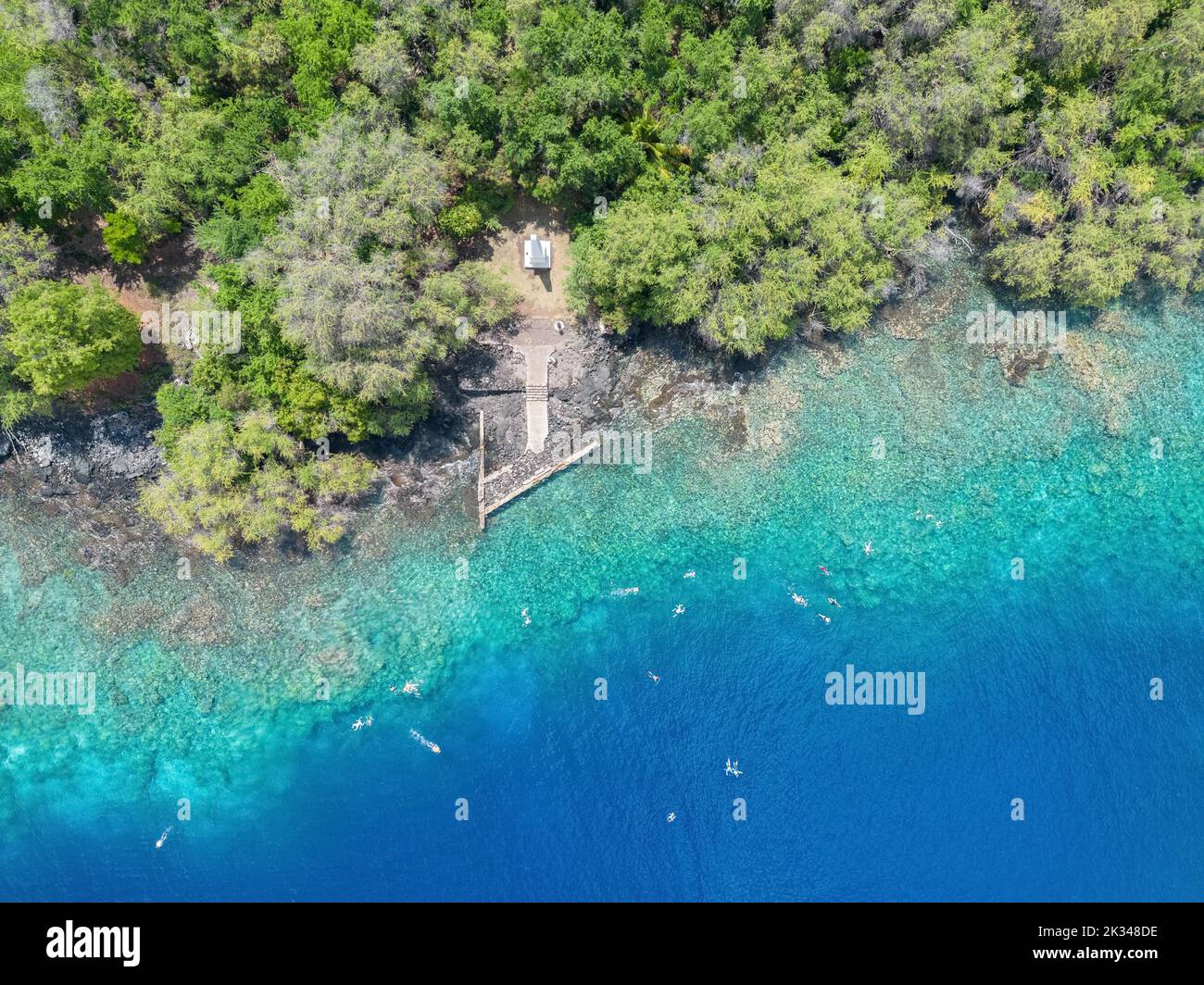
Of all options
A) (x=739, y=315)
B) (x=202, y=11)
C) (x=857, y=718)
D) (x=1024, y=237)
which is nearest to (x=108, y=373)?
(x=202, y=11)

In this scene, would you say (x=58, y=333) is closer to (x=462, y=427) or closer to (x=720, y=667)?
(x=462, y=427)

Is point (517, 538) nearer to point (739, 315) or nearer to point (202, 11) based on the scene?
point (739, 315)

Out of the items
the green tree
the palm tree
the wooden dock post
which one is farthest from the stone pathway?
the green tree

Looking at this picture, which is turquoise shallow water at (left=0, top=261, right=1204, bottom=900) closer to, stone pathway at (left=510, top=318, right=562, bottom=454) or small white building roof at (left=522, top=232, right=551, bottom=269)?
stone pathway at (left=510, top=318, right=562, bottom=454)

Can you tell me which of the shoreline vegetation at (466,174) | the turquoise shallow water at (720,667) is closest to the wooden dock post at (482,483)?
the turquoise shallow water at (720,667)

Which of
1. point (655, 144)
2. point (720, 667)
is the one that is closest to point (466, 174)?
point (655, 144)
